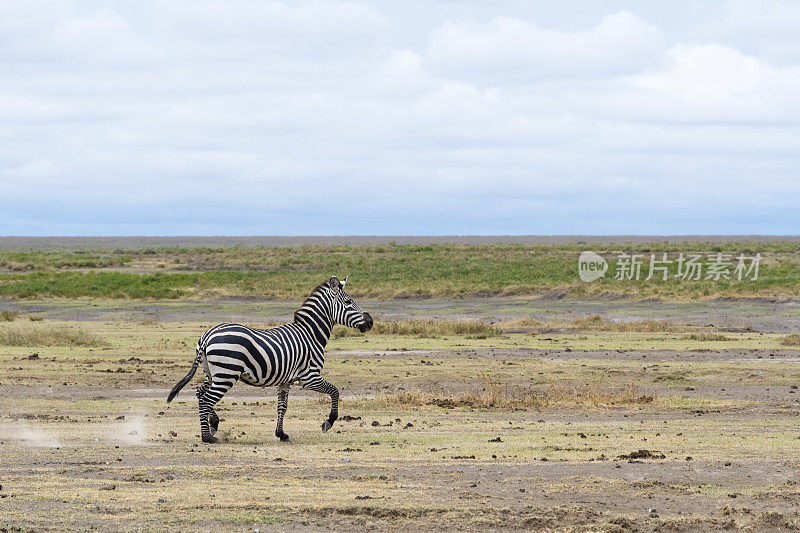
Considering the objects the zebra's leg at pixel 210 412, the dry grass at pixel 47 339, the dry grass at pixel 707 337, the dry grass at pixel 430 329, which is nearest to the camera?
the zebra's leg at pixel 210 412

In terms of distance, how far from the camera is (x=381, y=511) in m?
9.52

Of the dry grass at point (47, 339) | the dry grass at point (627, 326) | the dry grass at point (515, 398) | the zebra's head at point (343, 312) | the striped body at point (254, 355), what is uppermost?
the zebra's head at point (343, 312)

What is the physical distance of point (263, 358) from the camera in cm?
1346

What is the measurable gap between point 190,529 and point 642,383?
50.4ft

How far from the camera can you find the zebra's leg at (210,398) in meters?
13.4

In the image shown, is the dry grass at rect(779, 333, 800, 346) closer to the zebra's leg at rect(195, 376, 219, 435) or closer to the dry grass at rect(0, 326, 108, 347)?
the dry grass at rect(0, 326, 108, 347)

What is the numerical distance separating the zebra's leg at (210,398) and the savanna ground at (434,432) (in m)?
0.25

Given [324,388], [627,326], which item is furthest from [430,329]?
[324,388]

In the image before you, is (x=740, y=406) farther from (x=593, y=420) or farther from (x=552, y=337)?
(x=552, y=337)

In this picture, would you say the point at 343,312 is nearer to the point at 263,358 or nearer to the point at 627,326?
the point at 263,358

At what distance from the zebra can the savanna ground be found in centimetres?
64

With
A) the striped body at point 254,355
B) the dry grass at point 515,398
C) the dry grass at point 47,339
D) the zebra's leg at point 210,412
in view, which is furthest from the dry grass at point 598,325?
the zebra's leg at point 210,412

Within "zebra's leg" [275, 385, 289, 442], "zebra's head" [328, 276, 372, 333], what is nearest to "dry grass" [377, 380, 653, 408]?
"zebra's head" [328, 276, 372, 333]

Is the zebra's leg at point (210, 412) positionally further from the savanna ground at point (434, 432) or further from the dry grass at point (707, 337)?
the dry grass at point (707, 337)
